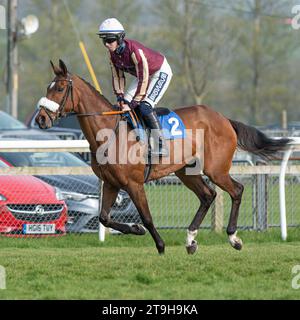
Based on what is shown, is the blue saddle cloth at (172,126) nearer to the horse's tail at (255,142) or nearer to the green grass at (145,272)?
the horse's tail at (255,142)

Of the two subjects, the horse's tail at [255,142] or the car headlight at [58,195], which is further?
the car headlight at [58,195]

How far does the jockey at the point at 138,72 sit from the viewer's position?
9.10 meters

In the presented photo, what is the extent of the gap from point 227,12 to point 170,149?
3274cm

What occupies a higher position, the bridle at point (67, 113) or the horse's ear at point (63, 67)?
the horse's ear at point (63, 67)

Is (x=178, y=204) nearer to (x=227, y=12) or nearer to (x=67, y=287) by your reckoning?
(x=67, y=287)

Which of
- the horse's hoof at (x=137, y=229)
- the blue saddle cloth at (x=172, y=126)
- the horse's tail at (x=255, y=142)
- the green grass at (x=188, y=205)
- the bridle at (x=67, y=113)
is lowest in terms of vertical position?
the green grass at (x=188, y=205)

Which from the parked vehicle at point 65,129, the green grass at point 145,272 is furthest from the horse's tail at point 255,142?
the parked vehicle at point 65,129

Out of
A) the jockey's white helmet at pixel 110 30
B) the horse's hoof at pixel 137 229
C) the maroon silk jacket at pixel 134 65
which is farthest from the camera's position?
the horse's hoof at pixel 137 229

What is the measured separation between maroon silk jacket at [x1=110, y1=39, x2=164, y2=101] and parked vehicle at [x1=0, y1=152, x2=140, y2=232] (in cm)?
294

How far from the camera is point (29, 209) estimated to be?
11.5 meters

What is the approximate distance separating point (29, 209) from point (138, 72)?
306 cm

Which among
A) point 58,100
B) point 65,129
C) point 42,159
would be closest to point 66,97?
point 58,100

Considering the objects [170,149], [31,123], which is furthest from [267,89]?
[170,149]

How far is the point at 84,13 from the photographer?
5169 centimetres
